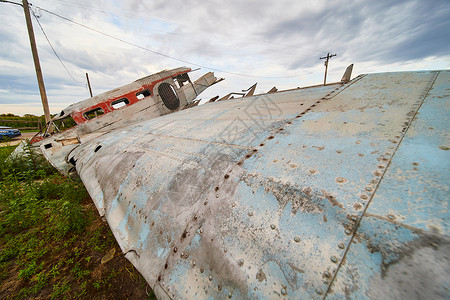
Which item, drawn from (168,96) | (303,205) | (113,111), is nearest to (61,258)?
(303,205)

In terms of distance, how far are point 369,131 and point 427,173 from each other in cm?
68

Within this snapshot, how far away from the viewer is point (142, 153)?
9.50ft

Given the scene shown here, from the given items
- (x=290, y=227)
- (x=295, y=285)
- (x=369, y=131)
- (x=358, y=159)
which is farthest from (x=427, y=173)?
(x=295, y=285)

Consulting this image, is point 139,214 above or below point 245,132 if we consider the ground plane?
below

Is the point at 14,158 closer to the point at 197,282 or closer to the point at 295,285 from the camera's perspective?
the point at 197,282

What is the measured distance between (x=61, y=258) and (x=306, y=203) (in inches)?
163

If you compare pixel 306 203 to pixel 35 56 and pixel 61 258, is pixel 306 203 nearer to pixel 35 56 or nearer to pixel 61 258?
pixel 61 258

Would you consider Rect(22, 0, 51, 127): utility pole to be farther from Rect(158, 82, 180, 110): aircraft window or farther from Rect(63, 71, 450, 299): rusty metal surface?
Rect(63, 71, 450, 299): rusty metal surface

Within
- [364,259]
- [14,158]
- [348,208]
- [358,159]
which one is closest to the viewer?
[364,259]

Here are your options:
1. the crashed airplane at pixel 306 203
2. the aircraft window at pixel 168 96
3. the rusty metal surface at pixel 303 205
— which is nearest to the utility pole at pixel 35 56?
the aircraft window at pixel 168 96

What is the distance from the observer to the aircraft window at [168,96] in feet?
27.0

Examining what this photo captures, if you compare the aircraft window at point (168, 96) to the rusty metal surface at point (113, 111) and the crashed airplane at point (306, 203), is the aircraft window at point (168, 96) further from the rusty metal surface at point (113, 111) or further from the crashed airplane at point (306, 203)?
the crashed airplane at point (306, 203)

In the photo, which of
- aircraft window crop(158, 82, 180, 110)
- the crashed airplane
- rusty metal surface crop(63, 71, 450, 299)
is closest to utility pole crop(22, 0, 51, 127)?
aircraft window crop(158, 82, 180, 110)

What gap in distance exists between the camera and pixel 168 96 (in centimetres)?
848
